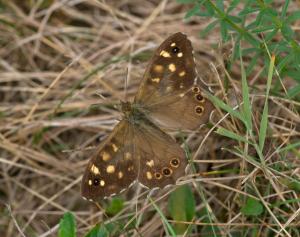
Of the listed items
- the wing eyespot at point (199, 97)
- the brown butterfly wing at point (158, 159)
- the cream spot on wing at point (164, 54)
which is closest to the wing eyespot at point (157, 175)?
the brown butterfly wing at point (158, 159)

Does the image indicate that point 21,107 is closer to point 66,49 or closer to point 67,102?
point 67,102

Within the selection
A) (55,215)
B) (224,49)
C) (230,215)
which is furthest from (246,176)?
(55,215)

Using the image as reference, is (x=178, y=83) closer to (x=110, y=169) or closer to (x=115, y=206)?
(x=110, y=169)

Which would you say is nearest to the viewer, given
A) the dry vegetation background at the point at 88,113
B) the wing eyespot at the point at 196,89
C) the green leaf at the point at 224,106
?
the green leaf at the point at 224,106

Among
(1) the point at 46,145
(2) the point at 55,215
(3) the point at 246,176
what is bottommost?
(2) the point at 55,215

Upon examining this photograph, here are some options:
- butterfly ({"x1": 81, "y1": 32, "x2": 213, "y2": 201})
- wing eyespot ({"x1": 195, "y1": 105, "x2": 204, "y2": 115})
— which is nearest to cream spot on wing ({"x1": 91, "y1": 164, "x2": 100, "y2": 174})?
butterfly ({"x1": 81, "y1": 32, "x2": 213, "y2": 201})

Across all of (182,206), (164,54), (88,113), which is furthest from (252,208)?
(88,113)

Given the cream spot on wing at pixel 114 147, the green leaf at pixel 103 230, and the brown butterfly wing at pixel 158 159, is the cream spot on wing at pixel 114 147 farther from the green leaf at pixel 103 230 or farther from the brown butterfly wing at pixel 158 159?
the green leaf at pixel 103 230
